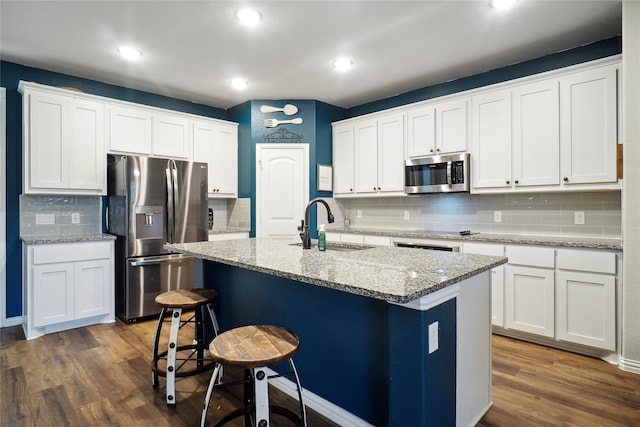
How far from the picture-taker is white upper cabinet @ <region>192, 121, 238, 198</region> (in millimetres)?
4457

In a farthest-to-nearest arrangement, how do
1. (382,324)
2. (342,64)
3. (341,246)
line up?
(342,64)
(341,246)
(382,324)

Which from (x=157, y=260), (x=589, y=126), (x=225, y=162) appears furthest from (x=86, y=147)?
(x=589, y=126)

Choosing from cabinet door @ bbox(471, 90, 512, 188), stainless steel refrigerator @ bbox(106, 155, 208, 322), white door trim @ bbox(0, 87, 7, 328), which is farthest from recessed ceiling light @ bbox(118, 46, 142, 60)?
cabinet door @ bbox(471, 90, 512, 188)

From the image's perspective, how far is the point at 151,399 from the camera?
2.10 metres

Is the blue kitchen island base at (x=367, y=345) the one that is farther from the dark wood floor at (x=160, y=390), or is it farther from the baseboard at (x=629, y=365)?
the baseboard at (x=629, y=365)

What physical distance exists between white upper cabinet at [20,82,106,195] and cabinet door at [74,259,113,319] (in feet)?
2.54

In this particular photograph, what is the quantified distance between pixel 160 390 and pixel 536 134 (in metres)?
3.60

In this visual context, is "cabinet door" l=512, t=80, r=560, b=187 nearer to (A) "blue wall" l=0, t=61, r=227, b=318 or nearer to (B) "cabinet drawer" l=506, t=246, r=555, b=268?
(B) "cabinet drawer" l=506, t=246, r=555, b=268

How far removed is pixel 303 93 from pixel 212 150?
1410 mm

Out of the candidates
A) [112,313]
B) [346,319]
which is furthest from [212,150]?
[346,319]

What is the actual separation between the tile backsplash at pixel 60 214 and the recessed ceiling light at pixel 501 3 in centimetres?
417

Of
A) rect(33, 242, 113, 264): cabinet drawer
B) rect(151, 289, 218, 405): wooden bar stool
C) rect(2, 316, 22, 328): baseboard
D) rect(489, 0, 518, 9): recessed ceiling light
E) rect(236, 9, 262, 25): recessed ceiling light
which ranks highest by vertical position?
rect(236, 9, 262, 25): recessed ceiling light

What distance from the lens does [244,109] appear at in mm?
4781

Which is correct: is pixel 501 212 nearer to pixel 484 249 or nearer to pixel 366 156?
pixel 484 249
